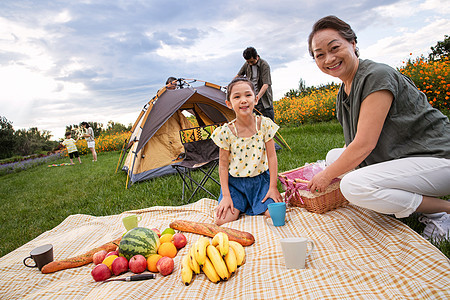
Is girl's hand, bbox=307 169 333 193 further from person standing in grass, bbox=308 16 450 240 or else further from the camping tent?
the camping tent

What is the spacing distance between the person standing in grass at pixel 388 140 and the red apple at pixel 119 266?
1552mm

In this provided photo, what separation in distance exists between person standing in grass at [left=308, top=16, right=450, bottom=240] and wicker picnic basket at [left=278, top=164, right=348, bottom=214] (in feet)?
1.30

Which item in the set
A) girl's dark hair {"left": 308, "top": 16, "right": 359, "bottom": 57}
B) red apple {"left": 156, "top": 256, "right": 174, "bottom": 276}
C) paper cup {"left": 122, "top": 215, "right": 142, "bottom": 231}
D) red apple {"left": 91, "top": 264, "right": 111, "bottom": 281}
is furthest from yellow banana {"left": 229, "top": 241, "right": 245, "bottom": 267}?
girl's dark hair {"left": 308, "top": 16, "right": 359, "bottom": 57}

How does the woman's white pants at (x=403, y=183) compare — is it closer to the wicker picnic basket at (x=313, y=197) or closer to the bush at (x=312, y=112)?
the wicker picnic basket at (x=313, y=197)

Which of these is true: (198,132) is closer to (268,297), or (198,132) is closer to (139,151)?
(139,151)

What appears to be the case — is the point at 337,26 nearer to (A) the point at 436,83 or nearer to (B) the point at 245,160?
(B) the point at 245,160

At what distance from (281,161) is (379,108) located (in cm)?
329

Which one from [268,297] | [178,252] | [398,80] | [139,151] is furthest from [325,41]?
[139,151]

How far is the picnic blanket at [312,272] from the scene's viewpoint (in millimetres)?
Answer: 1379

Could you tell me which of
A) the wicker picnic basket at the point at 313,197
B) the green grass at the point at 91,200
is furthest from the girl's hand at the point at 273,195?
the green grass at the point at 91,200

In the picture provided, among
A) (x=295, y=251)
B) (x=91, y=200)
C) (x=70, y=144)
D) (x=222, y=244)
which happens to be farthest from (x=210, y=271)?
(x=70, y=144)

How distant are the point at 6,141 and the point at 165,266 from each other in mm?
24576

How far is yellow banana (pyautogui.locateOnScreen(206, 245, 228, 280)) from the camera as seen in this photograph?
162cm

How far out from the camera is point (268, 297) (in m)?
1.42
